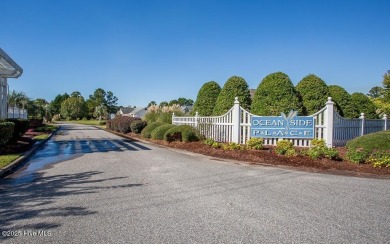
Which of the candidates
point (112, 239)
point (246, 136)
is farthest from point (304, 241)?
point (246, 136)

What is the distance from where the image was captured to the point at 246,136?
13.0 meters

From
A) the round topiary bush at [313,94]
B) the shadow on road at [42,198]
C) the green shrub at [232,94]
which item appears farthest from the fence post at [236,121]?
the shadow on road at [42,198]

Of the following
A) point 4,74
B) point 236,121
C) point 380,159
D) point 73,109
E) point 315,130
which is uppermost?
point 4,74

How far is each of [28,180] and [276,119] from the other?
8.98m

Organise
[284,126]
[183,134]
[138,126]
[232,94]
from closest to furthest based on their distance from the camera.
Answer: [284,126]
[183,134]
[232,94]
[138,126]

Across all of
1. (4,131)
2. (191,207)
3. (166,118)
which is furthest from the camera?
(166,118)

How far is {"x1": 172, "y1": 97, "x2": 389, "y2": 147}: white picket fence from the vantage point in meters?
11.6

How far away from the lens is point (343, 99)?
16.3 meters

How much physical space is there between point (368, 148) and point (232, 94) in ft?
26.1

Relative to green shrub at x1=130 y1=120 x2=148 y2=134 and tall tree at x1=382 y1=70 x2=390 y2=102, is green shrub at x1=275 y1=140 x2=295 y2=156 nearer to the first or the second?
tall tree at x1=382 y1=70 x2=390 y2=102

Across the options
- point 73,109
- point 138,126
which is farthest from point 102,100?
point 138,126

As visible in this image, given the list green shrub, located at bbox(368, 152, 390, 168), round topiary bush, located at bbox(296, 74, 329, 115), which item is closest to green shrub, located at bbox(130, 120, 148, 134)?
round topiary bush, located at bbox(296, 74, 329, 115)

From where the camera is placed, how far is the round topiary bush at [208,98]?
19.1 m

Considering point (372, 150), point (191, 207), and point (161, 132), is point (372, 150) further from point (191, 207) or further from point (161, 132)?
point (161, 132)
